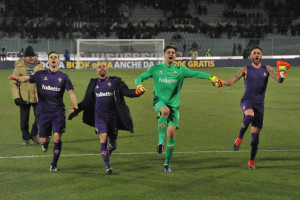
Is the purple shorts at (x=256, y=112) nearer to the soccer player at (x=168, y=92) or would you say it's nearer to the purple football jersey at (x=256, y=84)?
the purple football jersey at (x=256, y=84)

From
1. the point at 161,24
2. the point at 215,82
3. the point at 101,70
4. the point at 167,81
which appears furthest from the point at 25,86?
the point at 161,24

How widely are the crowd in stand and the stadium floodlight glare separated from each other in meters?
7.42

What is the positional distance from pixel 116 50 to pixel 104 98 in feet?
130

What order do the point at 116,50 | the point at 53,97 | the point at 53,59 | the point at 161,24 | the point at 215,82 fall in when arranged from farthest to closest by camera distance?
the point at 161,24
the point at 116,50
the point at 215,82
the point at 53,97
the point at 53,59

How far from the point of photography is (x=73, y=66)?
4869 centimetres

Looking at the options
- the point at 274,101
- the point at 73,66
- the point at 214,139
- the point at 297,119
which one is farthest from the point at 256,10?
the point at 214,139

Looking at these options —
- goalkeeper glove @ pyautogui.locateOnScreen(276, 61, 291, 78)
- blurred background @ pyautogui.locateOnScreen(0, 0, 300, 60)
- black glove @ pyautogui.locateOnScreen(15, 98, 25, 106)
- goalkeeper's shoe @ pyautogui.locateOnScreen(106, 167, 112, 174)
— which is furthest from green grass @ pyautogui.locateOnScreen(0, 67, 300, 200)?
blurred background @ pyautogui.locateOnScreen(0, 0, 300, 60)

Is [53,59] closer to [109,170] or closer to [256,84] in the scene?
[109,170]

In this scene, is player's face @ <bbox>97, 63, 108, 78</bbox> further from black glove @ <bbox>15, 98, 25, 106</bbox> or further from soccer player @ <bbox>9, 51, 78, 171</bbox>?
black glove @ <bbox>15, 98, 25, 106</bbox>

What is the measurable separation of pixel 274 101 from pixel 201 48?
3032 centimetres

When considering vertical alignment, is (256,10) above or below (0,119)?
above

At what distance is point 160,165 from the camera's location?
34.8 feet

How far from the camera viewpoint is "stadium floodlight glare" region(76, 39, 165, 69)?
1921 inches

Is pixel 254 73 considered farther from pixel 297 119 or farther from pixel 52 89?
pixel 297 119
